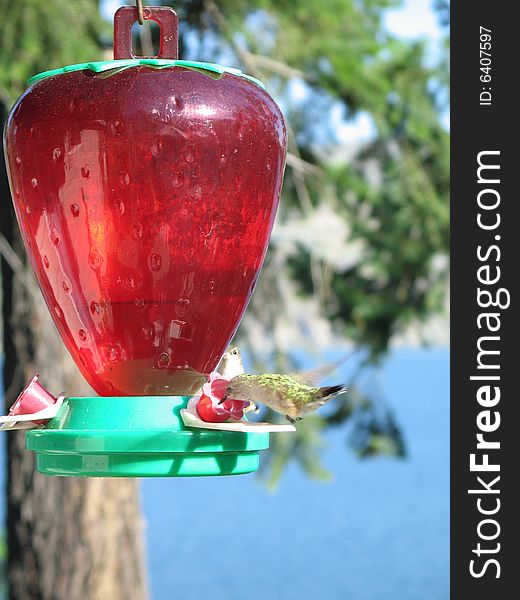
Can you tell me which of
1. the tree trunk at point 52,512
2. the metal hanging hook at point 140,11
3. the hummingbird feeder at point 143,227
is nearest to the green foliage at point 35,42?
the tree trunk at point 52,512

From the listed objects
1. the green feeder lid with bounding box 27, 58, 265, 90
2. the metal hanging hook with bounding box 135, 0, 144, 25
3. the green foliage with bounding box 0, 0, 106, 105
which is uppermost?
the green foliage with bounding box 0, 0, 106, 105

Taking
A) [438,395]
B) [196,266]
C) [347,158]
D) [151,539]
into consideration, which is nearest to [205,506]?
[151,539]

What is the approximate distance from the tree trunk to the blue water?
48.5 feet

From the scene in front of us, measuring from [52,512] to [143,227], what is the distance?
2984 millimetres

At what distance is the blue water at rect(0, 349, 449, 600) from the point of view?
22875 millimetres

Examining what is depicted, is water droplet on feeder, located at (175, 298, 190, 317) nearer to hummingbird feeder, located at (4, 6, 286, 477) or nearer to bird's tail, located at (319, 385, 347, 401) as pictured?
hummingbird feeder, located at (4, 6, 286, 477)

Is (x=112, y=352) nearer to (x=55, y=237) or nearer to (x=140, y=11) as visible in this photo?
(x=55, y=237)

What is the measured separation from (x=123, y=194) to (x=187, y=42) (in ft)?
9.31

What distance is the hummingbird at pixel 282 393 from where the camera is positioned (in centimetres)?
158

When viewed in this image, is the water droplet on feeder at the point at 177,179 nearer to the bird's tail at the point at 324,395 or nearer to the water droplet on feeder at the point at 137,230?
the water droplet on feeder at the point at 137,230

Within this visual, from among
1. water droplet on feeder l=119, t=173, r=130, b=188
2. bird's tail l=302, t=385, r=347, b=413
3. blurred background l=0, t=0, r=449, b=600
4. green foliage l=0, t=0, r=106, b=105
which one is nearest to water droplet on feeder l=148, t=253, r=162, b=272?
water droplet on feeder l=119, t=173, r=130, b=188

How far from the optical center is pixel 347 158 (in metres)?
5.29

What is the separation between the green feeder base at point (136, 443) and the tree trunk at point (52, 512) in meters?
2.78

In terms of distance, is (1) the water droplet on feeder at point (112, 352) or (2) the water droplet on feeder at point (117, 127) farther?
(1) the water droplet on feeder at point (112, 352)
